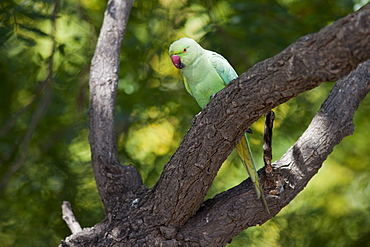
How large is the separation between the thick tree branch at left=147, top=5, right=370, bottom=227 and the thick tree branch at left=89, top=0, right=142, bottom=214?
0.91 feet

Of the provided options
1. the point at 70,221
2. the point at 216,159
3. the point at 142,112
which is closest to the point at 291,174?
the point at 216,159

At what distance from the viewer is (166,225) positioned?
1.78 metres

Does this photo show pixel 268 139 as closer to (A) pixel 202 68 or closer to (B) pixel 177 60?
(A) pixel 202 68

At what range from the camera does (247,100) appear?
1.37 meters

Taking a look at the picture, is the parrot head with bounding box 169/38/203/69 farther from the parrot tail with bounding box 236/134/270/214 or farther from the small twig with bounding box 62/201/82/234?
the small twig with bounding box 62/201/82/234

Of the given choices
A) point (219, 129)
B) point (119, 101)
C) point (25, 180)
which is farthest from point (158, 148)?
point (219, 129)

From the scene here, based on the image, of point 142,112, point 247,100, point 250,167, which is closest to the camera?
point 247,100

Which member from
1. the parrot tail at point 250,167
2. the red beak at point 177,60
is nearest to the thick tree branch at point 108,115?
the red beak at point 177,60

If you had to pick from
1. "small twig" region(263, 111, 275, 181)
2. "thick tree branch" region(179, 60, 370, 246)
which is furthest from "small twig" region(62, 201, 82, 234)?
"small twig" region(263, 111, 275, 181)

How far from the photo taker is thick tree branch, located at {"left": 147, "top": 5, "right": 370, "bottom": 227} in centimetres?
109

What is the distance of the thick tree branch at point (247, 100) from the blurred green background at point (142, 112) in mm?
1210

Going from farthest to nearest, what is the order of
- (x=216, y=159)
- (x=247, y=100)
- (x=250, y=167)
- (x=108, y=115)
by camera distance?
1. (x=108, y=115)
2. (x=250, y=167)
3. (x=216, y=159)
4. (x=247, y=100)

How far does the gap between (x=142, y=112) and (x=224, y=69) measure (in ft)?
4.27

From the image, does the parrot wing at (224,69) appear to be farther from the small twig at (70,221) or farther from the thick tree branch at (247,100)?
the small twig at (70,221)
